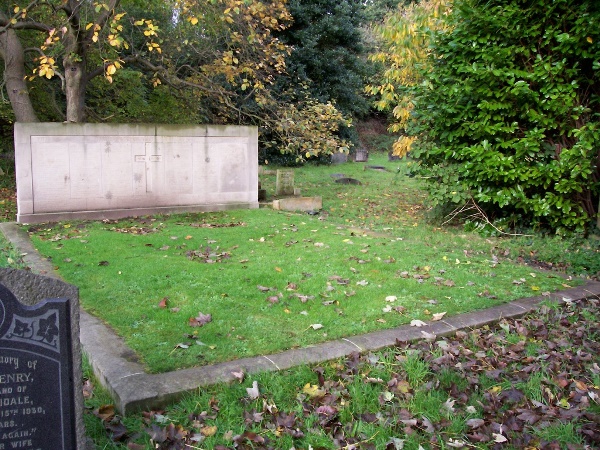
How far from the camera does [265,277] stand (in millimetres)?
6652

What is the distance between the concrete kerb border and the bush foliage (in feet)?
15.1

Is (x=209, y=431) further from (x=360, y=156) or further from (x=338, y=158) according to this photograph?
(x=360, y=156)

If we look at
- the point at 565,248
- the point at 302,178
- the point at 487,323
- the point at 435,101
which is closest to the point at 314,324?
the point at 487,323

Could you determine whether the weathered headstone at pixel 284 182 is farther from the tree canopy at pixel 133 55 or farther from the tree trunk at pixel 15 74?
the tree trunk at pixel 15 74

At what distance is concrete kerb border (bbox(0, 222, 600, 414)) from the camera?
12.3 ft

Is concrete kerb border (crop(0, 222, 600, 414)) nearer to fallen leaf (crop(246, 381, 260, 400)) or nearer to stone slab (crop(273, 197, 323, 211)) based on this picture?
fallen leaf (crop(246, 381, 260, 400))

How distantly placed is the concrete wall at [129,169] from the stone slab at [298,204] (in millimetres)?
608

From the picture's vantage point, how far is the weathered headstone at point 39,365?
2768mm

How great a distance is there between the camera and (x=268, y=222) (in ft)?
35.9

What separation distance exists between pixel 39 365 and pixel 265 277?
12.9 feet

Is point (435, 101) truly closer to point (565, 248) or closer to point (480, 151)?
point (480, 151)

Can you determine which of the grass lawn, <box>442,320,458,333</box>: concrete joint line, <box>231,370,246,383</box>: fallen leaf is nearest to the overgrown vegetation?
the grass lawn

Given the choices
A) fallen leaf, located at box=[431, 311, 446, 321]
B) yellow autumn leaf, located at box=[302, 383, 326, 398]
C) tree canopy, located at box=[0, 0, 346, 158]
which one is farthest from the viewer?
tree canopy, located at box=[0, 0, 346, 158]

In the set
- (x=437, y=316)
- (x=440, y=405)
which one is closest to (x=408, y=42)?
(x=437, y=316)
